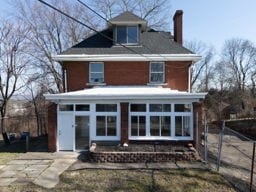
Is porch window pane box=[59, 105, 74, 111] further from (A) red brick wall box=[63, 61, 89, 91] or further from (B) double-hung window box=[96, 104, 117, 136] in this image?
(A) red brick wall box=[63, 61, 89, 91]

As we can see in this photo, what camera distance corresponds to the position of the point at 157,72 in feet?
74.8

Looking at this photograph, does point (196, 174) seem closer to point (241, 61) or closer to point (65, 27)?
point (65, 27)

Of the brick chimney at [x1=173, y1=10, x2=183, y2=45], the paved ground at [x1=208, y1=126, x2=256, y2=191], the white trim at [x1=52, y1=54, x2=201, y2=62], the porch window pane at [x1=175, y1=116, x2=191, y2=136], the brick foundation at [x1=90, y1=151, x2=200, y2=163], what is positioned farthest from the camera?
the brick chimney at [x1=173, y1=10, x2=183, y2=45]

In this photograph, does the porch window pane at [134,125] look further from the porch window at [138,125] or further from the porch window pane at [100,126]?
the porch window pane at [100,126]

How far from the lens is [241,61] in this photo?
7275 cm

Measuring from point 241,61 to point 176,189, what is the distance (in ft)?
217

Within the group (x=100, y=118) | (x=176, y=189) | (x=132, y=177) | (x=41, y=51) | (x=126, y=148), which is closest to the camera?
(x=176, y=189)

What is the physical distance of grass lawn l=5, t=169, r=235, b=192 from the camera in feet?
39.0

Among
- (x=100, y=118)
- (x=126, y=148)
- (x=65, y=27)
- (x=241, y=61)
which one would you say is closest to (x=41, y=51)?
(x=65, y=27)

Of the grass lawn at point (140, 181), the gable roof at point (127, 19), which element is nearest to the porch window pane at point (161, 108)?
the grass lawn at point (140, 181)

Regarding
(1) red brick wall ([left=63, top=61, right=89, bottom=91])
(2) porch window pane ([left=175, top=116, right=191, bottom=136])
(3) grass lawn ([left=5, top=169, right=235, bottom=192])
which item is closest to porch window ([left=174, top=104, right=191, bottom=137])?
(2) porch window pane ([left=175, top=116, right=191, bottom=136])

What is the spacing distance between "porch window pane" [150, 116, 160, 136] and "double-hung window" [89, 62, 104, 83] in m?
5.39

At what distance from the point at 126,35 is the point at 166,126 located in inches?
320

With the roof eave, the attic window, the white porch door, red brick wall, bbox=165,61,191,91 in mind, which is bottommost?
the white porch door
